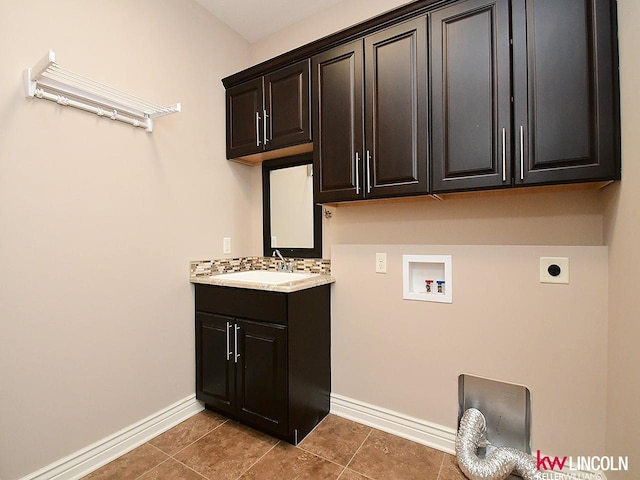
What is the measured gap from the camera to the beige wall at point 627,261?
1.10 m

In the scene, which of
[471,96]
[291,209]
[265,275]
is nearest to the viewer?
[471,96]

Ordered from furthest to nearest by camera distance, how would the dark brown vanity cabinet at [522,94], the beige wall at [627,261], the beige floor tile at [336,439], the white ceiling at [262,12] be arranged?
the white ceiling at [262,12] → the beige floor tile at [336,439] → the dark brown vanity cabinet at [522,94] → the beige wall at [627,261]

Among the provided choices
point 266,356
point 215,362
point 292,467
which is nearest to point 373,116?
point 266,356

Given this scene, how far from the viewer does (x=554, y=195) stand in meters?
1.48

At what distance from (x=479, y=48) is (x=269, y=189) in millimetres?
1711

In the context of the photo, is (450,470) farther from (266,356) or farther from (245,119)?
(245,119)

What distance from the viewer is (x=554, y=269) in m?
1.47

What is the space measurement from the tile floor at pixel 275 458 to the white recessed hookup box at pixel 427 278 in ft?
2.84

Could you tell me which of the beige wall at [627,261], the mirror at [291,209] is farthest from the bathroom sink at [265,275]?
the beige wall at [627,261]

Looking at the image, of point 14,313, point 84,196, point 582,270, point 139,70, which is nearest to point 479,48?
point 582,270

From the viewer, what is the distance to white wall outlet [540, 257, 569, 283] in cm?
145

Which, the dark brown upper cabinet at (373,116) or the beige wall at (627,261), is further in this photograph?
the dark brown upper cabinet at (373,116)

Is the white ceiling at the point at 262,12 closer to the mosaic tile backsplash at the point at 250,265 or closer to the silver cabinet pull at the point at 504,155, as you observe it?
the silver cabinet pull at the point at 504,155

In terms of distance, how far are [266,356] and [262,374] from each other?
117 mm
